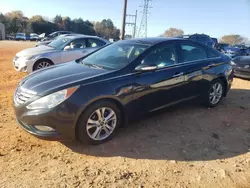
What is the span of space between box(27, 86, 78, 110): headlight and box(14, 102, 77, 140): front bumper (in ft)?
0.18

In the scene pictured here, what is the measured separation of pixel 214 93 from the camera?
17.4ft

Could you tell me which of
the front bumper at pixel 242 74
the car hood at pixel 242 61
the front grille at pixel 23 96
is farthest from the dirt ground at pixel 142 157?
the car hood at pixel 242 61

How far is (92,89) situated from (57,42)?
6374 millimetres

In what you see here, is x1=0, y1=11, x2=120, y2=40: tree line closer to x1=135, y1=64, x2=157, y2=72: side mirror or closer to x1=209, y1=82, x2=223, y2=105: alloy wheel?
x1=209, y1=82, x2=223, y2=105: alloy wheel

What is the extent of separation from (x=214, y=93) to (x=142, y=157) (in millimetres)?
2806

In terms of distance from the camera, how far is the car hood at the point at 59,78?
10.6 ft

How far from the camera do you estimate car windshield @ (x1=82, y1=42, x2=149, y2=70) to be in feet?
12.9

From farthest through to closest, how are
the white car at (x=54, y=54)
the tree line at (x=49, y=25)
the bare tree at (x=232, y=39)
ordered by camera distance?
1. the tree line at (x=49, y=25)
2. the bare tree at (x=232, y=39)
3. the white car at (x=54, y=54)

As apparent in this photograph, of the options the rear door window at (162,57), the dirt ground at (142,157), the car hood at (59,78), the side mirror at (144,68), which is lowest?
the dirt ground at (142,157)

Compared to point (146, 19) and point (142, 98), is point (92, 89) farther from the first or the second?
point (146, 19)

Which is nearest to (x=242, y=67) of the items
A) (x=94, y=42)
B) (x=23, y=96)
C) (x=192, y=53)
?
(x=192, y=53)

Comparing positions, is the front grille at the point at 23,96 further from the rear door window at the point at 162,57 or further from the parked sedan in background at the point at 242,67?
the parked sedan in background at the point at 242,67

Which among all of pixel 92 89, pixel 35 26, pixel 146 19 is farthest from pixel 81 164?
pixel 35 26

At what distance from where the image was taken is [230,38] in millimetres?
54500
